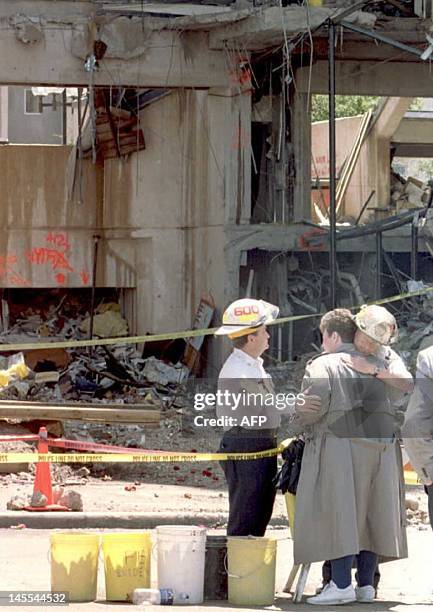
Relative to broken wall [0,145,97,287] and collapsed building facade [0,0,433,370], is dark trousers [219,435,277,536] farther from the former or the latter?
broken wall [0,145,97,287]

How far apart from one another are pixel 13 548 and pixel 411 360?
8.16m

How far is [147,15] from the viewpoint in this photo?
18312mm

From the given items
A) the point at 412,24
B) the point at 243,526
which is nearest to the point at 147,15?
the point at 412,24

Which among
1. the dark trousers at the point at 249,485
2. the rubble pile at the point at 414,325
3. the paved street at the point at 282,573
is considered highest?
the rubble pile at the point at 414,325

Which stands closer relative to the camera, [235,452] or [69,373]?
[235,452]

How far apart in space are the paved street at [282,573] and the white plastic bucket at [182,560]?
5.3 inches

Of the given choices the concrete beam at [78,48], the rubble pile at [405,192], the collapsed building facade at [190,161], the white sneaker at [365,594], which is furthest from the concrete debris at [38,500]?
the rubble pile at [405,192]

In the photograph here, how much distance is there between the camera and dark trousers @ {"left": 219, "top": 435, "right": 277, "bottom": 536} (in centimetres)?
798

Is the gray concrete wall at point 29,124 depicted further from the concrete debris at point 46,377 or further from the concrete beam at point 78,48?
the concrete debris at point 46,377

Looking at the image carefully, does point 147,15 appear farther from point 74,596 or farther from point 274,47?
point 74,596

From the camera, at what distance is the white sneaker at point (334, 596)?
7684mm

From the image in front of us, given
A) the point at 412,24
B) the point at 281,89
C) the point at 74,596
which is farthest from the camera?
the point at 281,89

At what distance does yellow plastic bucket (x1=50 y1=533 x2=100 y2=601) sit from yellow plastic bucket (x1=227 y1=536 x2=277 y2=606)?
0.76 meters

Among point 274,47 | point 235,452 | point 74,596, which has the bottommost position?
point 74,596
